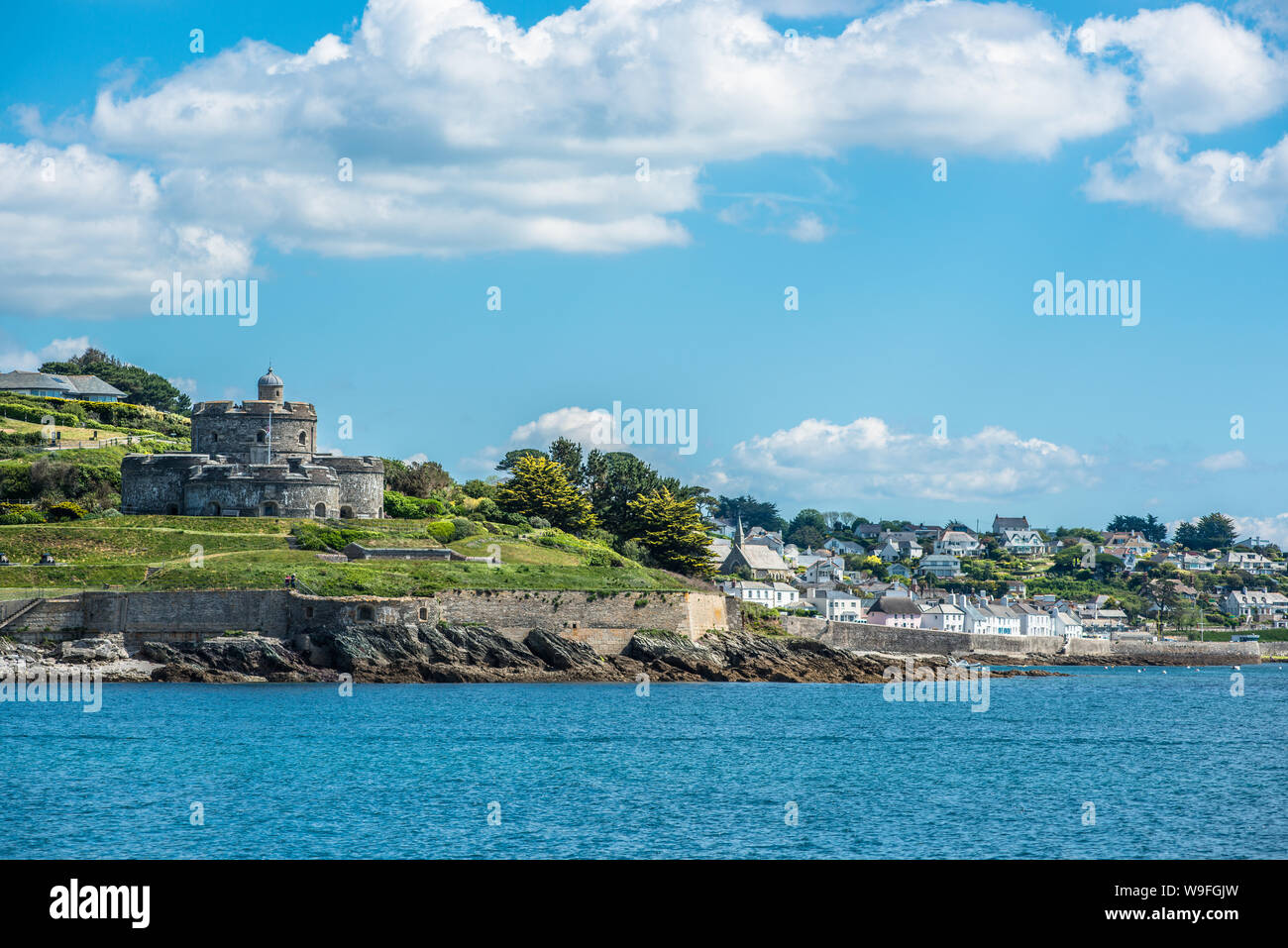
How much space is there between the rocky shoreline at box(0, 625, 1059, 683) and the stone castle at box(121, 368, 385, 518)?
52.4 ft

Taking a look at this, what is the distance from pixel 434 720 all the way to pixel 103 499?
4120cm

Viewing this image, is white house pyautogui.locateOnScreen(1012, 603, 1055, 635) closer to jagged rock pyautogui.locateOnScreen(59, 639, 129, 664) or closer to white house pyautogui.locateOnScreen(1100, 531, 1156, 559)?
white house pyautogui.locateOnScreen(1100, 531, 1156, 559)

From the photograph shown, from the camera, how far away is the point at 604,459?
96.4 metres

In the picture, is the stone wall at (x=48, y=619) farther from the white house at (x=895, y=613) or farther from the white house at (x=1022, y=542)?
the white house at (x=1022, y=542)

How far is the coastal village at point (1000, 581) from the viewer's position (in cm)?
10731

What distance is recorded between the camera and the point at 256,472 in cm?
7419

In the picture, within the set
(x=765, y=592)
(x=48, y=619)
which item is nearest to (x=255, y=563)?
(x=48, y=619)

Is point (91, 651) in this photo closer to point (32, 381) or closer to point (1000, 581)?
point (32, 381)

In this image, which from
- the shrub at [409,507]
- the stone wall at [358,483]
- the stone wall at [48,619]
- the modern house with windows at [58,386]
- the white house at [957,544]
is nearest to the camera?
the stone wall at [48,619]

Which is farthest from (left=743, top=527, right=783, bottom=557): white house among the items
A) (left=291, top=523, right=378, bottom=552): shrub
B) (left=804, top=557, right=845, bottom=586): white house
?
(left=291, top=523, right=378, bottom=552): shrub

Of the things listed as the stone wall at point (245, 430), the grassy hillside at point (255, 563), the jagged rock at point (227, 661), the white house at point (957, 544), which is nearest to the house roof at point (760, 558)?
the grassy hillside at point (255, 563)

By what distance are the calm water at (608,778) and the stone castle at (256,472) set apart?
63.7 ft

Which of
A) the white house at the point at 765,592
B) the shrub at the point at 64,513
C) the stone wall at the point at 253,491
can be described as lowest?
the white house at the point at 765,592
